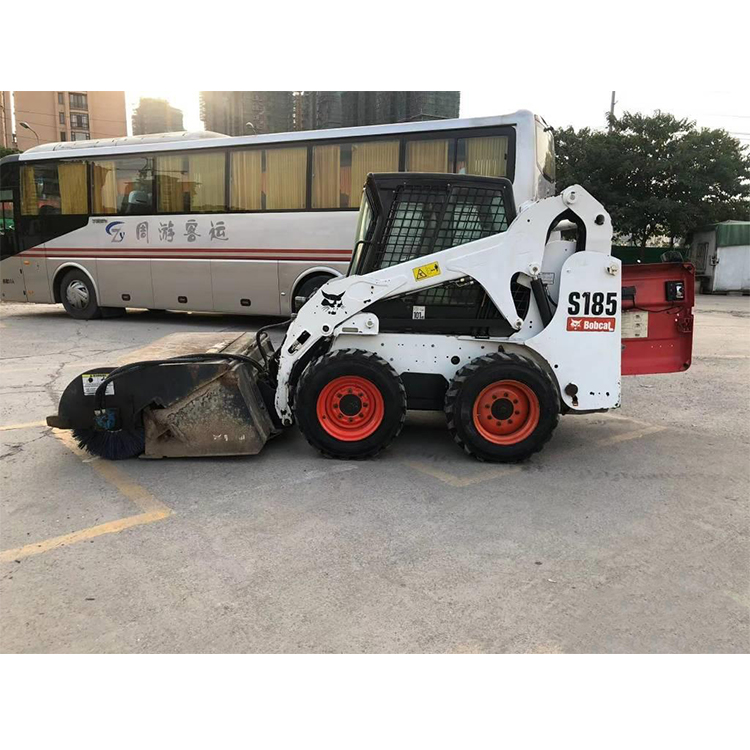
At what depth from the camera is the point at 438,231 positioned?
500cm

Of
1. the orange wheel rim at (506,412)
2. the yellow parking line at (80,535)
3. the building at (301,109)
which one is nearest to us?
the yellow parking line at (80,535)

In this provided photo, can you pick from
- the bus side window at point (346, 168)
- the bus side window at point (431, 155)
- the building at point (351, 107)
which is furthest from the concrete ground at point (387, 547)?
the building at point (351, 107)

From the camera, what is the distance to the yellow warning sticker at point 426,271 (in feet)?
15.9

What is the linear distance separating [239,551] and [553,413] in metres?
2.59

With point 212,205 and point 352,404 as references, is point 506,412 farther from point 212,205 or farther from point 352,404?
point 212,205

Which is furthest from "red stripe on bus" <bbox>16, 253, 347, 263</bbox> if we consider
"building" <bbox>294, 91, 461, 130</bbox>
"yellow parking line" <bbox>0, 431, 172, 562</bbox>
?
"building" <bbox>294, 91, 461, 130</bbox>

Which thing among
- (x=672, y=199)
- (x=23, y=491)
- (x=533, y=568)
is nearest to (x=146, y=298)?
(x=23, y=491)

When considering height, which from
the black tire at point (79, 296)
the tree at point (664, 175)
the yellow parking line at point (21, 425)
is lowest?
the yellow parking line at point (21, 425)

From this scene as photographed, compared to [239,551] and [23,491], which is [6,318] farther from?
[239,551]

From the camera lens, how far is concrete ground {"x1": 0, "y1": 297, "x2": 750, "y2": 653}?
278 cm

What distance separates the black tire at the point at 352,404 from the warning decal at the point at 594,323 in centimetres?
145

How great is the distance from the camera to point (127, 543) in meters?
3.61

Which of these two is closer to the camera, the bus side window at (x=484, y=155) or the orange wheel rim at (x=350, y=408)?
the orange wheel rim at (x=350, y=408)

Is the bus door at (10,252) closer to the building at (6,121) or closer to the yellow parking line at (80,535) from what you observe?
the yellow parking line at (80,535)
